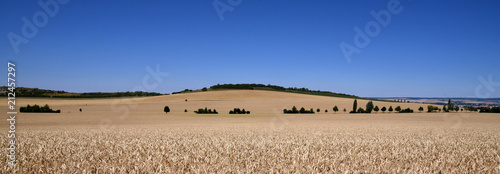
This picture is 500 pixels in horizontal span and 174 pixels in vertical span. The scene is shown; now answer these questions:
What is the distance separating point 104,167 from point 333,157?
5.68m

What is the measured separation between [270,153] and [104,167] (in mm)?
4362

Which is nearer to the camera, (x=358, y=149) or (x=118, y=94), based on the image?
(x=358, y=149)

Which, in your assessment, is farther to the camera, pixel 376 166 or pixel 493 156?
pixel 493 156

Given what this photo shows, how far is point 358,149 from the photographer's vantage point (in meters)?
9.56

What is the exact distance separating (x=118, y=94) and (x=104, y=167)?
101520 millimetres

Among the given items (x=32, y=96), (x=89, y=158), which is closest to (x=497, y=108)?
(x=89, y=158)

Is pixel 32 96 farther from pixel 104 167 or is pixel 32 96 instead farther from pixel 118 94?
pixel 104 167

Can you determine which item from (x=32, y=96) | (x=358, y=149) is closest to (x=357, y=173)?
(x=358, y=149)

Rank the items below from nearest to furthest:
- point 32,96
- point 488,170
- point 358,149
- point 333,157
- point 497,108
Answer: point 488,170 < point 333,157 < point 358,149 < point 497,108 < point 32,96

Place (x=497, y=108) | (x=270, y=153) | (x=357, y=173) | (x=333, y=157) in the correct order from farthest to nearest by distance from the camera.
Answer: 1. (x=497, y=108)
2. (x=270, y=153)
3. (x=333, y=157)
4. (x=357, y=173)

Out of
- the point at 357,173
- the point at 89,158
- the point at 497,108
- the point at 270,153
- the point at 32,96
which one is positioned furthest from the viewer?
the point at 32,96

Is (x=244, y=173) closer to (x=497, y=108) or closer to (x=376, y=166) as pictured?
(x=376, y=166)

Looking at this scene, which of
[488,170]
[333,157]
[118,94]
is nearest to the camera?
[488,170]

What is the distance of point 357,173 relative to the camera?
5766 mm
